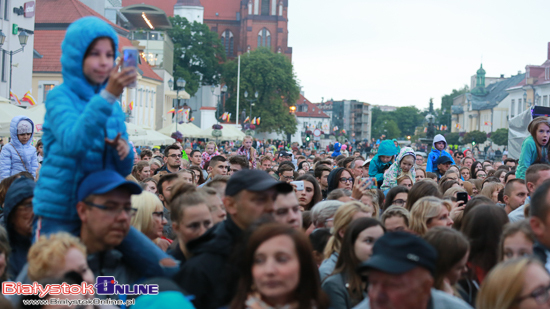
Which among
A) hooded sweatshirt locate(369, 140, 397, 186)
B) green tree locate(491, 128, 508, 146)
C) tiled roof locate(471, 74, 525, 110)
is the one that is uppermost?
tiled roof locate(471, 74, 525, 110)

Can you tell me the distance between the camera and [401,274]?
3.42 meters

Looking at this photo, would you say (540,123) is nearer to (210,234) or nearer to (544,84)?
(210,234)

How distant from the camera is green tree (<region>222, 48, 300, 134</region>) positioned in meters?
88.2

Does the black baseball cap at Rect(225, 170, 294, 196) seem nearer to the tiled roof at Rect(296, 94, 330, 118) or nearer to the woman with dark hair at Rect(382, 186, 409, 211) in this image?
the woman with dark hair at Rect(382, 186, 409, 211)

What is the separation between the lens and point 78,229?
4141 millimetres

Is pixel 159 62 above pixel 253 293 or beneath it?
above

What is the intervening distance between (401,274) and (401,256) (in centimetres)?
10

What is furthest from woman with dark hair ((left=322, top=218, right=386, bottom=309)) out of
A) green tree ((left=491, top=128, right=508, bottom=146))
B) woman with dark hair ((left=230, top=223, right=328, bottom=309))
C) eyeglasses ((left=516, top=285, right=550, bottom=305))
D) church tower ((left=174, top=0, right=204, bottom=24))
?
church tower ((left=174, top=0, right=204, bottom=24))

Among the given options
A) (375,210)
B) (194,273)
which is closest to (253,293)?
(194,273)

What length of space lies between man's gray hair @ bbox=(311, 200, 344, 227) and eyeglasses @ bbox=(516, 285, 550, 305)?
3.39m

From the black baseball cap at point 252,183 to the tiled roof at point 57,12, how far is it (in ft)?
173

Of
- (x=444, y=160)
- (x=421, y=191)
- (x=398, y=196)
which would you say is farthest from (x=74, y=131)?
(x=444, y=160)

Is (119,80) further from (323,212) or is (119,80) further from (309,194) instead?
(309,194)

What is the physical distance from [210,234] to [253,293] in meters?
0.73
